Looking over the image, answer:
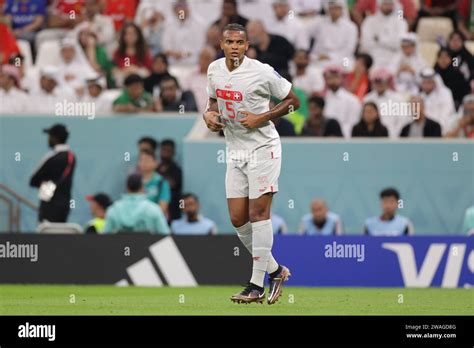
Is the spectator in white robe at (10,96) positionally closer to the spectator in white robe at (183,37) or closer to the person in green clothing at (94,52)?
the person in green clothing at (94,52)

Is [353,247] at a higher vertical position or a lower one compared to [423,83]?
lower

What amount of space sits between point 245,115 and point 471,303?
12.3 feet

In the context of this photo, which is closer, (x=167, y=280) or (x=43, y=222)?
(x=167, y=280)

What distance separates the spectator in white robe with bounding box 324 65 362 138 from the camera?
1952cm

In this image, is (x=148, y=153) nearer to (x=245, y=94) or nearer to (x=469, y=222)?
(x=469, y=222)

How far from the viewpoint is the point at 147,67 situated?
20891mm

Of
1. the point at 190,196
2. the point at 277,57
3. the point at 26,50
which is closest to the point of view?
→ the point at 190,196

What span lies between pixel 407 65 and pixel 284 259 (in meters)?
4.34

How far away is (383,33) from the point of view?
20.9 m

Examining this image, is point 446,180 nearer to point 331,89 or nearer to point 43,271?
point 331,89

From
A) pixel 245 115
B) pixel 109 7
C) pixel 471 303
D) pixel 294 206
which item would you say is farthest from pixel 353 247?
pixel 109 7

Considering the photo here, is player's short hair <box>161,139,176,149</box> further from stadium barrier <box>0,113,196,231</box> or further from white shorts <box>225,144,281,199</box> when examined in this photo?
white shorts <box>225,144,281,199</box>

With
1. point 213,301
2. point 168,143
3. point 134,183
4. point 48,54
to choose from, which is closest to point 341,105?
point 168,143

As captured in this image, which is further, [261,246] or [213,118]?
[261,246]
